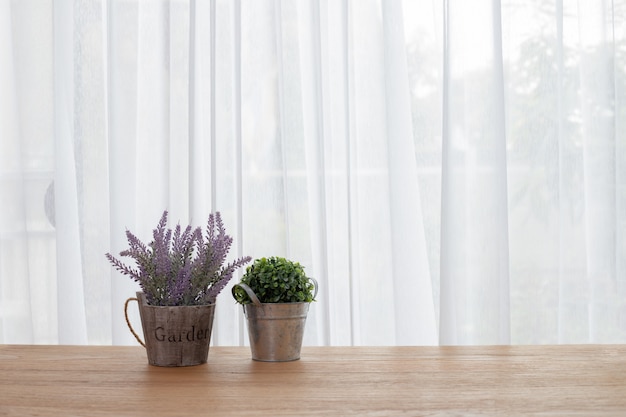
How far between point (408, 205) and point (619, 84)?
68cm

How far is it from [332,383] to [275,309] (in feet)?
0.54

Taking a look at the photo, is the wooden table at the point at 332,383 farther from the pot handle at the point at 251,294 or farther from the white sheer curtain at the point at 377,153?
the white sheer curtain at the point at 377,153

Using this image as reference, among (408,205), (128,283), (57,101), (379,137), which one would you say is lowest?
(128,283)

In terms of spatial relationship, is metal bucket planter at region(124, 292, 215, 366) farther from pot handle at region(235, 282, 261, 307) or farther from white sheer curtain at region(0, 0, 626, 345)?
white sheer curtain at region(0, 0, 626, 345)

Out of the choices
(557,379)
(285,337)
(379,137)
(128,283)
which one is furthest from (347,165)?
(557,379)

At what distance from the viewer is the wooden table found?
83 cm

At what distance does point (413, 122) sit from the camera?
2.13 metres

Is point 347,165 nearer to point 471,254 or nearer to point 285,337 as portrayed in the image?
point 471,254

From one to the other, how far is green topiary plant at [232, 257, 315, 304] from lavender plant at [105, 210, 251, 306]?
3 cm

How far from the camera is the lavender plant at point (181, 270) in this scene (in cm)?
107

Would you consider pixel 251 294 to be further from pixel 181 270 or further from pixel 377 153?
pixel 377 153

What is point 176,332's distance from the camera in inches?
41.8

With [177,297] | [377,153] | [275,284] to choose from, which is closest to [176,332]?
[177,297]

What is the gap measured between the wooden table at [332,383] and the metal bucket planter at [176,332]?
0.07 ft
